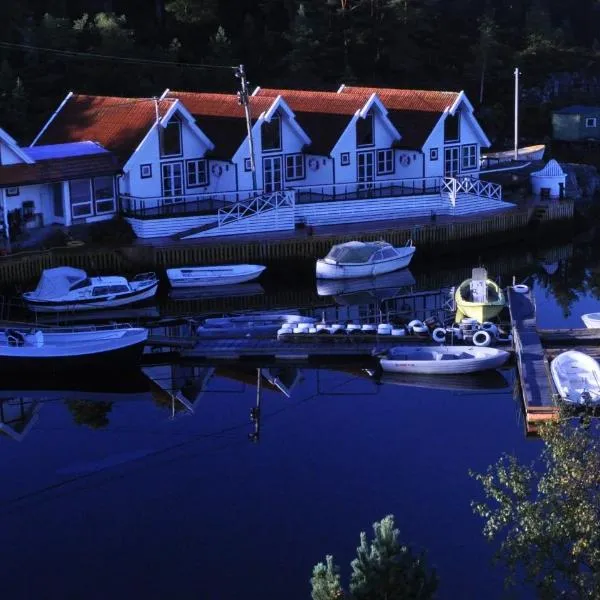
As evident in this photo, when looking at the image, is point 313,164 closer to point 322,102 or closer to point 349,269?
point 322,102

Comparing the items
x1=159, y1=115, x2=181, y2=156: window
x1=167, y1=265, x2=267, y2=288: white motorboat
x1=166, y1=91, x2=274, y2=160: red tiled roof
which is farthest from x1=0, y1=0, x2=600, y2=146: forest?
x1=167, y1=265, x2=267, y2=288: white motorboat

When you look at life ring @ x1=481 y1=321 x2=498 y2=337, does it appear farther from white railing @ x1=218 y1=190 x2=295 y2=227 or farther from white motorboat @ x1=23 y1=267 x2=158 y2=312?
white railing @ x1=218 y1=190 x2=295 y2=227

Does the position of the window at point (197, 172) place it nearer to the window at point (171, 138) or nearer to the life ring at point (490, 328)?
the window at point (171, 138)

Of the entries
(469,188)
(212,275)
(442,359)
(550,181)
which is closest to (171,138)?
(212,275)

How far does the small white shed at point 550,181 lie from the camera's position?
5316cm

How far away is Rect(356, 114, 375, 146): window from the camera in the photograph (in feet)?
162

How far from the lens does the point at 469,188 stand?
1961 inches

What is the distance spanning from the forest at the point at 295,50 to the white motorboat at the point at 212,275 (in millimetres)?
18123

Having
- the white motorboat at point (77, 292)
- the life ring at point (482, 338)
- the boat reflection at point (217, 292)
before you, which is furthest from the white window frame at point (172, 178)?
the life ring at point (482, 338)

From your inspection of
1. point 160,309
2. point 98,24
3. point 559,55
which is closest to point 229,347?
point 160,309

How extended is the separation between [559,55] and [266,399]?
49.7 m

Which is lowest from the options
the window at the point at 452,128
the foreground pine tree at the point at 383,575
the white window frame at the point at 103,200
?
the foreground pine tree at the point at 383,575

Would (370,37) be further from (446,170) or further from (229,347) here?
(229,347)

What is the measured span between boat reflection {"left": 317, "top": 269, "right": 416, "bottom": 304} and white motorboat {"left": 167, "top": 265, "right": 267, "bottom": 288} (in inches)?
98.8
